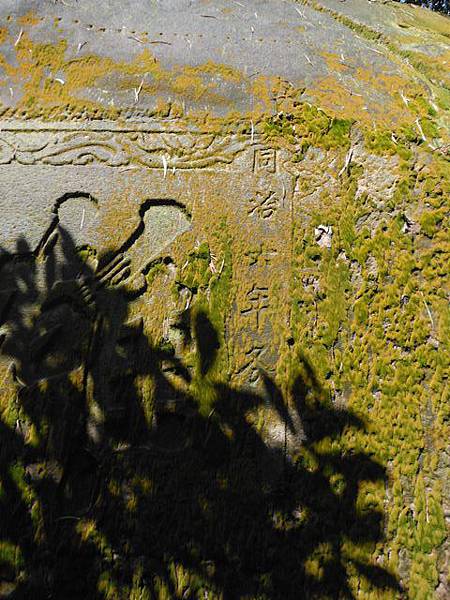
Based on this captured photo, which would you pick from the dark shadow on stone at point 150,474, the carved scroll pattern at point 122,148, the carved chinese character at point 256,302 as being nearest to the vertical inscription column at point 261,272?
the carved chinese character at point 256,302

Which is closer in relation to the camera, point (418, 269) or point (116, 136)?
point (418, 269)

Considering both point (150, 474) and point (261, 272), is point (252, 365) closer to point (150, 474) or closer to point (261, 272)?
point (261, 272)

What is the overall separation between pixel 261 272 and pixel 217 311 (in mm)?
276

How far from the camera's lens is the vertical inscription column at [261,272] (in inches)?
93.0

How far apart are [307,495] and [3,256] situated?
1739 millimetres

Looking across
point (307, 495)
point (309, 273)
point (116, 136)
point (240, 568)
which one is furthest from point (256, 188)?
point (240, 568)

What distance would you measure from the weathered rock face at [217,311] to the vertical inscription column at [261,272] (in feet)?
0.03

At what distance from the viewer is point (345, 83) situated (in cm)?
288

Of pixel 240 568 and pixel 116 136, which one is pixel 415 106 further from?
pixel 240 568

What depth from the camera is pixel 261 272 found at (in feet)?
8.13

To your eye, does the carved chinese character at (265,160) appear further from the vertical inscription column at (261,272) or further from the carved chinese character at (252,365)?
the carved chinese character at (252,365)

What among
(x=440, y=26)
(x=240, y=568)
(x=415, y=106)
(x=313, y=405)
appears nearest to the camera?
(x=240, y=568)

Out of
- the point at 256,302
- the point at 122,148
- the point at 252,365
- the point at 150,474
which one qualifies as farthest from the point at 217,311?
the point at 122,148

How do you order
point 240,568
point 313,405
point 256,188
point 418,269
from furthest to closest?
point 256,188 → point 418,269 → point 313,405 → point 240,568
